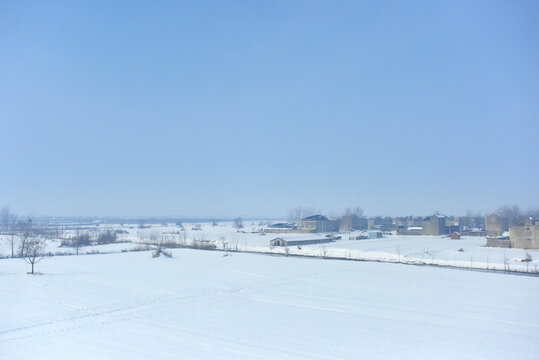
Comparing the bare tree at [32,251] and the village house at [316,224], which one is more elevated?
the village house at [316,224]

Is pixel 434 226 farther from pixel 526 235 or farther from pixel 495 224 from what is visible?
pixel 526 235

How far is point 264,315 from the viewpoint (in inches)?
427

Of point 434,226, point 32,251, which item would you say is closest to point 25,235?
point 32,251

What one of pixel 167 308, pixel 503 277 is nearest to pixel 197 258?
pixel 167 308

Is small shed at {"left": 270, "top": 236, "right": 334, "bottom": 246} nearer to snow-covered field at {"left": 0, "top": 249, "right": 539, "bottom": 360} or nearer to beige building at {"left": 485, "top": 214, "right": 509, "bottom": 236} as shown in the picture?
snow-covered field at {"left": 0, "top": 249, "right": 539, "bottom": 360}

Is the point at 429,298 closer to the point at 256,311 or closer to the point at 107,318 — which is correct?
the point at 256,311

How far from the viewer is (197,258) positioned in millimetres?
26156

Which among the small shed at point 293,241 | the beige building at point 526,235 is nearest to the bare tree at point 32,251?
the small shed at point 293,241

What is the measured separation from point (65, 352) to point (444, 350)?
24.1 ft

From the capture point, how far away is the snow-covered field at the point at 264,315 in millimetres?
7922

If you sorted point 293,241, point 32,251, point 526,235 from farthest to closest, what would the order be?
1. point 293,241
2. point 526,235
3. point 32,251

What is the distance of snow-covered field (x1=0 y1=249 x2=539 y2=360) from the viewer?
7.92 metres

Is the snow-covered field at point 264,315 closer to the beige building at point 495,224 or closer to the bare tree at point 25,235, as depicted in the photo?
the bare tree at point 25,235

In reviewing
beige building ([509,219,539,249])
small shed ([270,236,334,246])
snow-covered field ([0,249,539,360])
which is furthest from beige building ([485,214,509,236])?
snow-covered field ([0,249,539,360])
